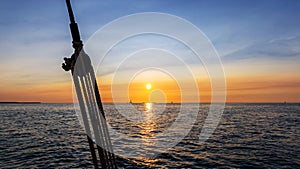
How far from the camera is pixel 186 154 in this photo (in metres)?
28.8

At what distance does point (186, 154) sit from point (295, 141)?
21.9 m

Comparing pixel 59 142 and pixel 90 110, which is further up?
pixel 90 110

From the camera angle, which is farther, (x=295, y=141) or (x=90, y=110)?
(x=295, y=141)

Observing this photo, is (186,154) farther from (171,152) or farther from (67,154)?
(67,154)

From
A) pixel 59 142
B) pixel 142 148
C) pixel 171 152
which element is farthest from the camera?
pixel 59 142

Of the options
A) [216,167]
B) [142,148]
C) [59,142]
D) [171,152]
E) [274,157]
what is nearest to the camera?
[216,167]

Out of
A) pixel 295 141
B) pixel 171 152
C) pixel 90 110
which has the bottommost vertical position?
pixel 295 141

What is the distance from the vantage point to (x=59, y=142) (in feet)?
119

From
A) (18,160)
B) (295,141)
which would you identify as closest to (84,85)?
(18,160)

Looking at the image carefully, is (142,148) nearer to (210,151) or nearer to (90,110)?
(210,151)

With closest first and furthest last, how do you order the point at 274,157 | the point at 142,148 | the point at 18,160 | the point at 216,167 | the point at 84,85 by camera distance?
the point at 84,85 < the point at 216,167 < the point at 18,160 < the point at 274,157 < the point at 142,148

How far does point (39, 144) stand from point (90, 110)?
34724 mm

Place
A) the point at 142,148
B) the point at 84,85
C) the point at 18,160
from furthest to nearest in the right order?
1. the point at 142,148
2. the point at 18,160
3. the point at 84,85

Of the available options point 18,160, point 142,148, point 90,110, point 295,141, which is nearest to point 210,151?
point 142,148
